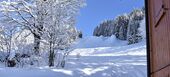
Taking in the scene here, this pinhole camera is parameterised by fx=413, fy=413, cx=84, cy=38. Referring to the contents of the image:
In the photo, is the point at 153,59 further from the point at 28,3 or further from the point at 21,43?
the point at 28,3

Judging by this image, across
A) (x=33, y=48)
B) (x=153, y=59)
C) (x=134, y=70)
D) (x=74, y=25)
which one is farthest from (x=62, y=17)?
(x=153, y=59)

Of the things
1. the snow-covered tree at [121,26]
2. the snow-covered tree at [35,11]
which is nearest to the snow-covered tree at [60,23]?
the snow-covered tree at [35,11]

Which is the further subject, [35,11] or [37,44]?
[35,11]

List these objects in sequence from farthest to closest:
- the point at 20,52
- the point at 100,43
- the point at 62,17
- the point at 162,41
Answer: the point at 100,43 → the point at 62,17 → the point at 20,52 → the point at 162,41

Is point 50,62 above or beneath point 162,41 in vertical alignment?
beneath

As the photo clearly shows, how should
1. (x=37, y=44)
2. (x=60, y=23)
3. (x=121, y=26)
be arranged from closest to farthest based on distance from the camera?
(x=60, y=23) → (x=37, y=44) → (x=121, y=26)

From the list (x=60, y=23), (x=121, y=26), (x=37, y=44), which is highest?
(x=121, y=26)

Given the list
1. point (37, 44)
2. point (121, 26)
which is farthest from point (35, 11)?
point (121, 26)

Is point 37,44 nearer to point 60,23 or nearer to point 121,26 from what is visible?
point 60,23

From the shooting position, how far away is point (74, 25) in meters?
18.6

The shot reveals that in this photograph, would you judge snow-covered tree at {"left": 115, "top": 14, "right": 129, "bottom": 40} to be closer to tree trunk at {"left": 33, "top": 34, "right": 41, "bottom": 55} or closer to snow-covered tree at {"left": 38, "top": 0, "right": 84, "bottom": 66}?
snow-covered tree at {"left": 38, "top": 0, "right": 84, "bottom": 66}

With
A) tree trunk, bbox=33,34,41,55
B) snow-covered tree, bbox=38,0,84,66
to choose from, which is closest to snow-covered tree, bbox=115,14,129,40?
snow-covered tree, bbox=38,0,84,66

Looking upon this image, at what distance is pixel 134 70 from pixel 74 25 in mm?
8158

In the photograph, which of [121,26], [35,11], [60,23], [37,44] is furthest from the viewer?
[121,26]
